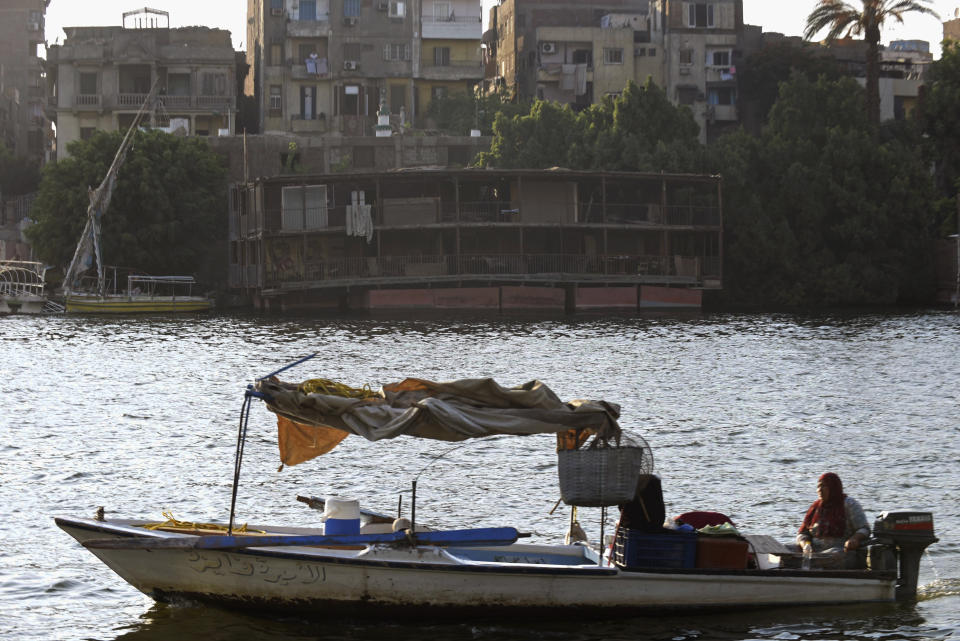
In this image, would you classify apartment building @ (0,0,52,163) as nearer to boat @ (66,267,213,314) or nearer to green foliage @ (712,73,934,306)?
boat @ (66,267,213,314)

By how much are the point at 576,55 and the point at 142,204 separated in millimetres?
35516

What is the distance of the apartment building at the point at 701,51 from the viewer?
314ft

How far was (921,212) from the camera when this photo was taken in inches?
2879

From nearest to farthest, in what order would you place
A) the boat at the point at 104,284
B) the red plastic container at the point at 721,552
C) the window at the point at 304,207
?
the red plastic container at the point at 721,552
the boat at the point at 104,284
the window at the point at 304,207

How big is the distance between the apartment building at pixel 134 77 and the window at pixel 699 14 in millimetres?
30058

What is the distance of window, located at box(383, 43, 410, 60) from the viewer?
9412cm

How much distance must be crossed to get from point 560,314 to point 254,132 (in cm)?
3494

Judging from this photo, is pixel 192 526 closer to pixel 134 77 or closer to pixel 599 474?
pixel 599 474

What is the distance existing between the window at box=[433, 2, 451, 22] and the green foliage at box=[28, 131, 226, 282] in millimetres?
23698

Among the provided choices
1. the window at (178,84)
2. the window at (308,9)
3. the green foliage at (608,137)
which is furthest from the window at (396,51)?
the green foliage at (608,137)

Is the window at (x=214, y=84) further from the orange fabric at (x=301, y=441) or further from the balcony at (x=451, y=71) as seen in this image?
the orange fabric at (x=301, y=441)

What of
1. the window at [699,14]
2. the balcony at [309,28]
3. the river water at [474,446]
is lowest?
the river water at [474,446]

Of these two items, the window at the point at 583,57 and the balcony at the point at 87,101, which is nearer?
the balcony at the point at 87,101

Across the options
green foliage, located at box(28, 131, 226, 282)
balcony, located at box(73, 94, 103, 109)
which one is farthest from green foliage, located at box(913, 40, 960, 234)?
balcony, located at box(73, 94, 103, 109)
